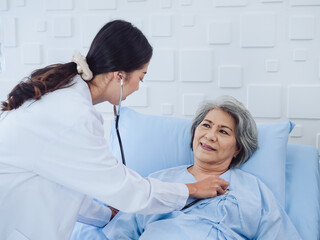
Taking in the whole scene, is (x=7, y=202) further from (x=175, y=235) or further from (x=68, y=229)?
(x=175, y=235)

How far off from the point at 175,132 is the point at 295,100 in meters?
0.66

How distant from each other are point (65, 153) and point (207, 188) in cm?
57

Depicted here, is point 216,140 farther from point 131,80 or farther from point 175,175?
point 131,80

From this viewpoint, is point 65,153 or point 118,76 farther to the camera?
point 118,76

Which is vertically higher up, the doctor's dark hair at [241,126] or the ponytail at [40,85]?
the ponytail at [40,85]

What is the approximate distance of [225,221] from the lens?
1.47 meters

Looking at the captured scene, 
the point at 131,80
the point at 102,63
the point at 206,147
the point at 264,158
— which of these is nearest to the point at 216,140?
the point at 206,147

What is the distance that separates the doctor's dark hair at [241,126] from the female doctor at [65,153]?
19.6 inches

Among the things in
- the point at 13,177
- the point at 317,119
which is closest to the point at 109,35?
the point at 13,177

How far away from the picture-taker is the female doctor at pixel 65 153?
114 cm

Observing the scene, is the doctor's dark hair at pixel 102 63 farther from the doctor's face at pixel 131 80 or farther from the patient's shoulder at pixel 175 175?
the patient's shoulder at pixel 175 175

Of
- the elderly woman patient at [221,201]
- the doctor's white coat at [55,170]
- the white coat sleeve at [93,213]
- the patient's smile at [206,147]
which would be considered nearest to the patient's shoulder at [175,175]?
the elderly woman patient at [221,201]

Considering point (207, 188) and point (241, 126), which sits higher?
point (241, 126)

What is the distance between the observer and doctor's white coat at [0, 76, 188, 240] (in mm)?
1142
